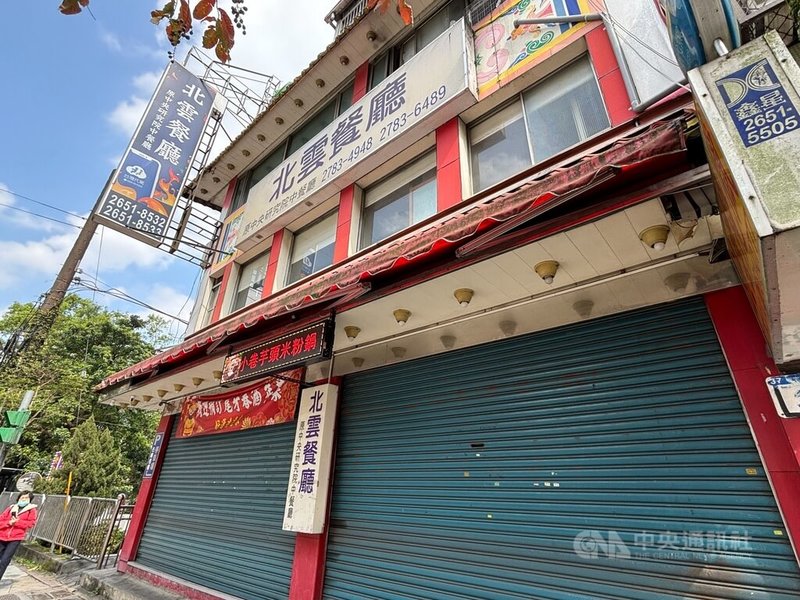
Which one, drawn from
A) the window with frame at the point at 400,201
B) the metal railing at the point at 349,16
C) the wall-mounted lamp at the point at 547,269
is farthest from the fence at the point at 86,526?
the metal railing at the point at 349,16

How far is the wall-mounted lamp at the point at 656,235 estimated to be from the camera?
129 inches

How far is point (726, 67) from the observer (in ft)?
6.91

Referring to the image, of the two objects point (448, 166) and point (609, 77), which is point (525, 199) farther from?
point (448, 166)

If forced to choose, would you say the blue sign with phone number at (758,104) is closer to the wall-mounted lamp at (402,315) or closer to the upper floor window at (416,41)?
the wall-mounted lamp at (402,315)

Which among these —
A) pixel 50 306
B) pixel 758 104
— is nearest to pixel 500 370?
pixel 758 104

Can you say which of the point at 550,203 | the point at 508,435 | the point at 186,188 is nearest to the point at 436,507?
the point at 508,435

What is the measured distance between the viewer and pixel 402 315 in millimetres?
4910

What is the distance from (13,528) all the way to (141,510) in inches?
82.4

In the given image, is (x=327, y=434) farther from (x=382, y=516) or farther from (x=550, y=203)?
(x=550, y=203)

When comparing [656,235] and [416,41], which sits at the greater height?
[416,41]

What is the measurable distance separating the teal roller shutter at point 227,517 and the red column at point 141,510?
145mm

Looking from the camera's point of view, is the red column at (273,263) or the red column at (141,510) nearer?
the red column at (141,510)

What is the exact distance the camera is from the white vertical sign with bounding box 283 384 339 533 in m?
5.23

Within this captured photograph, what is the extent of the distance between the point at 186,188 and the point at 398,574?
1274 centimetres
